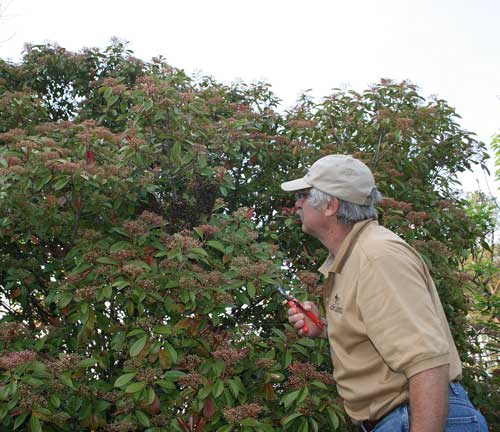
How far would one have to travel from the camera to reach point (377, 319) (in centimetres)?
205

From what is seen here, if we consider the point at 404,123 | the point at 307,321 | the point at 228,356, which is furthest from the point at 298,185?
the point at 404,123

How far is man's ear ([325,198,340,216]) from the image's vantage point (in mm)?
2469

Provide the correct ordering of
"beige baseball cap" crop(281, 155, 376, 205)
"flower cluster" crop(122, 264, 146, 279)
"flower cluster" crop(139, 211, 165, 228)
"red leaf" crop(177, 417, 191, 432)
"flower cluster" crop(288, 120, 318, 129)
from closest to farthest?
"beige baseball cap" crop(281, 155, 376, 205) → "red leaf" crop(177, 417, 191, 432) → "flower cluster" crop(122, 264, 146, 279) → "flower cluster" crop(139, 211, 165, 228) → "flower cluster" crop(288, 120, 318, 129)

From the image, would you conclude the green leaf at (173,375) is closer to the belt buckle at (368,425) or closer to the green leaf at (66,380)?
the green leaf at (66,380)

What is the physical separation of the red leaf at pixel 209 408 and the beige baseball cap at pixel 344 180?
1216 mm

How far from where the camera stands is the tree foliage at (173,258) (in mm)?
3080

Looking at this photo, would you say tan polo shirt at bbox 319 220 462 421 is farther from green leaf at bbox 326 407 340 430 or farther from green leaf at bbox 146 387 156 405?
green leaf at bbox 146 387 156 405

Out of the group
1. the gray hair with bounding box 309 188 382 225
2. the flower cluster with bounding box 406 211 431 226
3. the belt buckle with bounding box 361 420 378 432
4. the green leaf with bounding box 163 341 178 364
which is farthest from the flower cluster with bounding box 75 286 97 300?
the flower cluster with bounding box 406 211 431 226

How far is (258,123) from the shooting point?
495cm

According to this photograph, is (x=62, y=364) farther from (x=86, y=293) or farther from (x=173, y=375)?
(x=173, y=375)

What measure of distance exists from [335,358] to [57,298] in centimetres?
165

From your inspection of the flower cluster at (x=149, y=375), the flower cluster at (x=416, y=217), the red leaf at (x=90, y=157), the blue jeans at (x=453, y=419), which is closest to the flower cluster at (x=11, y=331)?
the flower cluster at (x=149, y=375)

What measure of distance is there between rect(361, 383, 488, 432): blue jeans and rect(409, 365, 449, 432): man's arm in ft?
0.54

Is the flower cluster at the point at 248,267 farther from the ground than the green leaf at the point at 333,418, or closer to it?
farther from the ground
